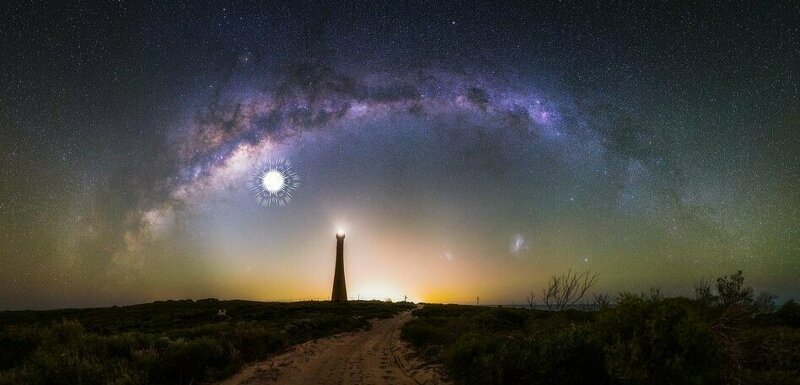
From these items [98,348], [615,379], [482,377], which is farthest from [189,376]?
[615,379]

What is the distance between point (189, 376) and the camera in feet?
36.0

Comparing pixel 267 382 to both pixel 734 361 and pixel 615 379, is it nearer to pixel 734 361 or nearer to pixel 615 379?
pixel 615 379

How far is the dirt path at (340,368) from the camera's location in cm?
1061

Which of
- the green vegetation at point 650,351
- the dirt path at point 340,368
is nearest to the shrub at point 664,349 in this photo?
the green vegetation at point 650,351

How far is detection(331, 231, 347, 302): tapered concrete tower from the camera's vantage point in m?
83.9

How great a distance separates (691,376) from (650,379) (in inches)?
21.2

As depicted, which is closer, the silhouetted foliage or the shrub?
the shrub

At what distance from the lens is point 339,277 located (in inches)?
3378

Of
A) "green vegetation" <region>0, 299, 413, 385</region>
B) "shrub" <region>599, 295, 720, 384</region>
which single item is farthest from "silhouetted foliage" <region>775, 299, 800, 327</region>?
"green vegetation" <region>0, 299, 413, 385</region>

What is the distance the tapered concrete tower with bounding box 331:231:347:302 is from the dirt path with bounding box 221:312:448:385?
68849mm

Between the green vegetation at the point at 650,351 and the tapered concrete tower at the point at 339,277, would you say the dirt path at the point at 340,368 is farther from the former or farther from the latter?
the tapered concrete tower at the point at 339,277

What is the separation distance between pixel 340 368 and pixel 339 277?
248 ft

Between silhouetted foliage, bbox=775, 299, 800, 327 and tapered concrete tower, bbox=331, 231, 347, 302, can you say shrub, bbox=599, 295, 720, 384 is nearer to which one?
silhouetted foliage, bbox=775, 299, 800, 327

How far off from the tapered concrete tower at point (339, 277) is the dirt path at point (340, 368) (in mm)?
68849
